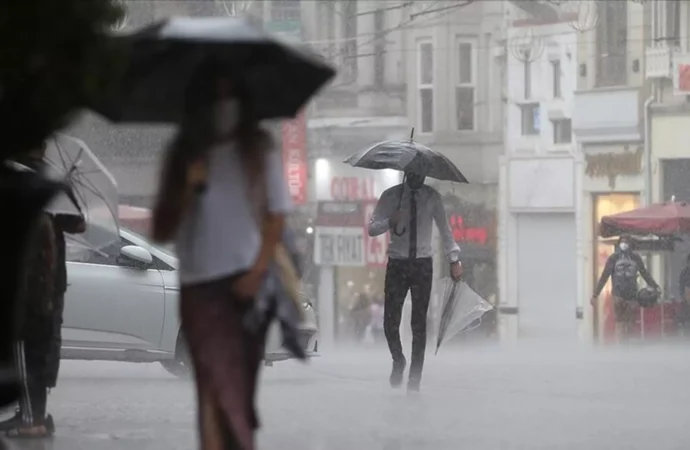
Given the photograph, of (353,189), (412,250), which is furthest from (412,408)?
(353,189)

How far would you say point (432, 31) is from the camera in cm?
4891

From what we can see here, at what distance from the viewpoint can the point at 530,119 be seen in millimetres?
46656

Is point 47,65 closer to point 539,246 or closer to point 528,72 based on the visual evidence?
point 539,246

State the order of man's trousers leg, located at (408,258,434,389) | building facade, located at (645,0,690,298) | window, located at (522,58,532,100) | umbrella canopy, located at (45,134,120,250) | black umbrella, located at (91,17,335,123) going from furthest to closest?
window, located at (522,58,532,100) < building facade, located at (645,0,690,298) < man's trousers leg, located at (408,258,434,389) < umbrella canopy, located at (45,134,120,250) < black umbrella, located at (91,17,335,123)

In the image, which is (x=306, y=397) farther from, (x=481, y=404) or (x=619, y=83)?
(x=619, y=83)

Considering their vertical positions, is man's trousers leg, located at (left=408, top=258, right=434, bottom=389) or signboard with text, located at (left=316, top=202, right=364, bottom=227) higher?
man's trousers leg, located at (left=408, top=258, right=434, bottom=389)

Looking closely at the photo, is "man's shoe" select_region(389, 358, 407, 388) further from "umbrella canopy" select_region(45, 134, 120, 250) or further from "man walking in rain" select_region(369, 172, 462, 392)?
"umbrella canopy" select_region(45, 134, 120, 250)

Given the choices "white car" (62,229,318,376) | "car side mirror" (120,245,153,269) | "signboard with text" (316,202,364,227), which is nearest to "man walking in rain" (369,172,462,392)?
"car side mirror" (120,245,153,269)

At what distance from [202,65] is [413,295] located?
276 inches

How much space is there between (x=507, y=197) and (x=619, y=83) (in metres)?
4.63

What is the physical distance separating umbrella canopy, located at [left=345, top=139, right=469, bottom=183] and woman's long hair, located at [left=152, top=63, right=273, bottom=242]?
7.16 meters

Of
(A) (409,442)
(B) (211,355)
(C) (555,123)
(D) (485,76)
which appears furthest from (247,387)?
(D) (485,76)

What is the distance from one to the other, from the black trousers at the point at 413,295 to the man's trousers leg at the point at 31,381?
4139mm

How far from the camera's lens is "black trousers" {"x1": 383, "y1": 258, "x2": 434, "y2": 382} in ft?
46.3
